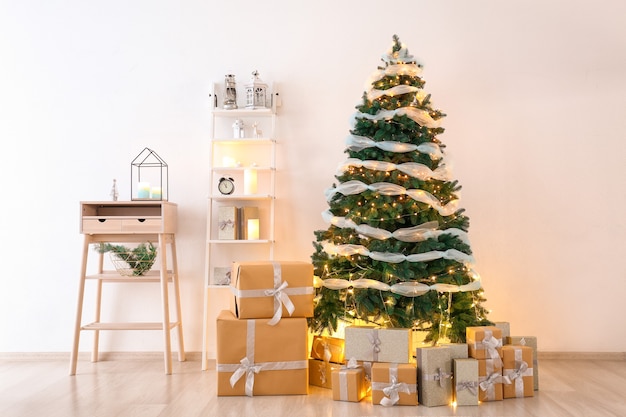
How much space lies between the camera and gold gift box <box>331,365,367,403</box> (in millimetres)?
2615

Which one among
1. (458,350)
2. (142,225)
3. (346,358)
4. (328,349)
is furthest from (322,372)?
(142,225)

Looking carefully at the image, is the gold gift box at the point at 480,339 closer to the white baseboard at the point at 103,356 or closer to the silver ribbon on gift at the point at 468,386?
the silver ribbon on gift at the point at 468,386

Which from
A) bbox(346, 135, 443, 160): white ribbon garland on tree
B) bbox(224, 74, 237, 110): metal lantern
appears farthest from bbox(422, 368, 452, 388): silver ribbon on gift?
bbox(224, 74, 237, 110): metal lantern

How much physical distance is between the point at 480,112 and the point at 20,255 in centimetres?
295

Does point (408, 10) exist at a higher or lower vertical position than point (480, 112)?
higher

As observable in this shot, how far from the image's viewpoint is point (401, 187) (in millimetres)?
2877

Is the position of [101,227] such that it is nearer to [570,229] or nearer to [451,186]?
[451,186]

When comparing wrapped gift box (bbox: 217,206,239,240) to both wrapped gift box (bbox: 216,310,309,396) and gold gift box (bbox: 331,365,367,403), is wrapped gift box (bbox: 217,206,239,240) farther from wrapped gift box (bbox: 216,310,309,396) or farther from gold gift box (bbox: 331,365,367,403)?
gold gift box (bbox: 331,365,367,403)

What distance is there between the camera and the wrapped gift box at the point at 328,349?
9.26 ft

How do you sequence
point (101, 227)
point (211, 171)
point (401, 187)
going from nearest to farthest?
1. point (401, 187)
2. point (101, 227)
3. point (211, 171)

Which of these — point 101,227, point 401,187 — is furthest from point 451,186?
point 101,227

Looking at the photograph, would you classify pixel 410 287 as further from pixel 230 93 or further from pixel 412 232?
pixel 230 93

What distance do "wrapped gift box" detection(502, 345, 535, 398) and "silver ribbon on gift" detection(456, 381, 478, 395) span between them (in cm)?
21

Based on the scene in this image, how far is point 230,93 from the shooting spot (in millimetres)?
3559
